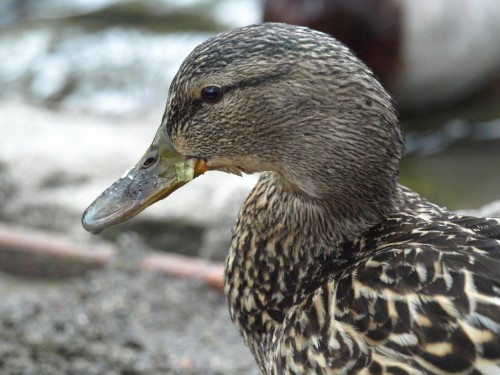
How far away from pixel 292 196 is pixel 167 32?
205 inches

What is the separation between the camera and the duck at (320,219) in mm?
2125

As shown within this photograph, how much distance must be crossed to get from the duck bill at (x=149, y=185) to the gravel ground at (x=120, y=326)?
1.04 metres

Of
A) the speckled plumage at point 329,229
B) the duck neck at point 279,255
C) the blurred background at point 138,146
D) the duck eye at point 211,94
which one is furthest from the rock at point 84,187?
the duck eye at point 211,94

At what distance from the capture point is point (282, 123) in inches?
95.5

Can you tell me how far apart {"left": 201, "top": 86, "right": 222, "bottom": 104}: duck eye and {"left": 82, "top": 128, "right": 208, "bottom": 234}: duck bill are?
7.1 inches

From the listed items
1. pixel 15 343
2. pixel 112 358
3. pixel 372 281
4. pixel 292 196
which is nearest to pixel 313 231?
pixel 292 196

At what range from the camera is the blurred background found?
367 centimetres

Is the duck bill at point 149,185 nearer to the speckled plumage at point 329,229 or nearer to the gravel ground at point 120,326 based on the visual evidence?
the speckled plumage at point 329,229

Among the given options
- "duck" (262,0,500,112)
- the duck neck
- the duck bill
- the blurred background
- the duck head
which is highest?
the duck head

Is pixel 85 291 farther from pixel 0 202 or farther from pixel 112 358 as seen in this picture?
pixel 0 202

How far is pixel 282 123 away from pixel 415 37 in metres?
3.51

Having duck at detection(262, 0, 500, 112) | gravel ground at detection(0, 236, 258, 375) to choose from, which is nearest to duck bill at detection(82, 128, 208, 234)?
gravel ground at detection(0, 236, 258, 375)

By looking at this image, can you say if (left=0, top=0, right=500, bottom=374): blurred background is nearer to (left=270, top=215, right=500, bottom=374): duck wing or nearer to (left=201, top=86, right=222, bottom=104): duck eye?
(left=270, top=215, right=500, bottom=374): duck wing

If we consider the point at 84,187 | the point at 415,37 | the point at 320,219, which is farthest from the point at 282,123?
the point at 415,37
